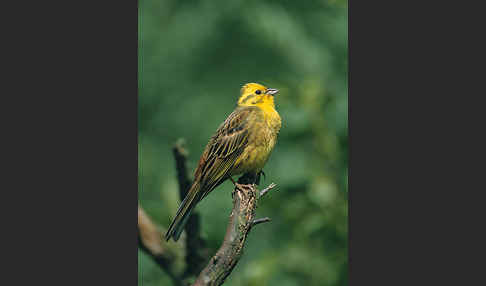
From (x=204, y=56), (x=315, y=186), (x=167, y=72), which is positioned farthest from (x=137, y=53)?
(x=315, y=186)

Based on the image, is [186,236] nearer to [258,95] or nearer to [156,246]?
[156,246]

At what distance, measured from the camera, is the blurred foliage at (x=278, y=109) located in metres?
7.52

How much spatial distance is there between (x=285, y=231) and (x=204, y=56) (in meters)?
2.28

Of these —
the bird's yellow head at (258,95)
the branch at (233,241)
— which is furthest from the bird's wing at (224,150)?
the branch at (233,241)

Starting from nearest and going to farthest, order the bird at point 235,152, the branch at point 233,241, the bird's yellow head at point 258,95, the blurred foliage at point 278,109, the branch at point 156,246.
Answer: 1. the branch at point 233,241
2. the bird at point 235,152
3. the bird's yellow head at point 258,95
4. the blurred foliage at point 278,109
5. the branch at point 156,246

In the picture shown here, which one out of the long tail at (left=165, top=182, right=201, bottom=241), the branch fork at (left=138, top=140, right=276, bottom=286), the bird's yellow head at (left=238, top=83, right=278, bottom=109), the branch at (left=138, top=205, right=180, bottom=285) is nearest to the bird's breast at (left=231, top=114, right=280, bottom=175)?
the branch fork at (left=138, top=140, right=276, bottom=286)

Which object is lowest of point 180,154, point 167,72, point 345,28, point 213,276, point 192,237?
point 192,237

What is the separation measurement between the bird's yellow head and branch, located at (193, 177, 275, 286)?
0.99 meters

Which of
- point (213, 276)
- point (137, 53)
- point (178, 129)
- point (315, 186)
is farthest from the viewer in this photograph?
point (178, 129)

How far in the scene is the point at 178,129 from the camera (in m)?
8.13

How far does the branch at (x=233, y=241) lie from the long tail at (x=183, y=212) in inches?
17.8

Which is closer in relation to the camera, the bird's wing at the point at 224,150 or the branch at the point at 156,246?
the bird's wing at the point at 224,150

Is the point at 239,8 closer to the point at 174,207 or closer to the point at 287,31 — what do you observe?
the point at 287,31

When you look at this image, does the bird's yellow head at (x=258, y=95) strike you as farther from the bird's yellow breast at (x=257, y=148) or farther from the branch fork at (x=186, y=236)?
the branch fork at (x=186, y=236)
